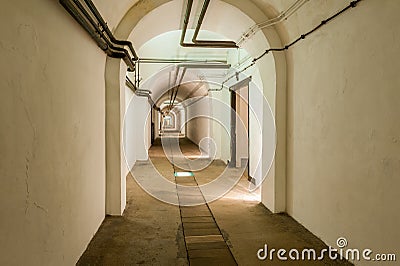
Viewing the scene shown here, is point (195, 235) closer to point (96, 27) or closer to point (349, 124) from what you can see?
point (349, 124)

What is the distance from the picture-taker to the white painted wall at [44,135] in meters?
1.53

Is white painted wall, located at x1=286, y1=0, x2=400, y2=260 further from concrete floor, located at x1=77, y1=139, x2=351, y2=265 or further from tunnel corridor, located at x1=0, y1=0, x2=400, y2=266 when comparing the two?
concrete floor, located at x1=77, y1=139, x2=351, y2=265

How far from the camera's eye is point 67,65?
241 cm

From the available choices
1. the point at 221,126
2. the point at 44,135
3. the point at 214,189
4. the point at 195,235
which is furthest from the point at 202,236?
the point at 221,126

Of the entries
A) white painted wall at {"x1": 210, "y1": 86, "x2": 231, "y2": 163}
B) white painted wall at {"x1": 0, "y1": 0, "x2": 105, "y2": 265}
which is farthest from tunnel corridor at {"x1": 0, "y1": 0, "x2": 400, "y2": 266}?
white painted wall at {"x1": 210, "y1": 86, "x2": 231, "y2": 163}

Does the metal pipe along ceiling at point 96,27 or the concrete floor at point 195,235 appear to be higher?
the metal pipe along ceiling at point 96,27

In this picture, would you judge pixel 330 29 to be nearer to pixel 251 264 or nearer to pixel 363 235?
pixel 363 235

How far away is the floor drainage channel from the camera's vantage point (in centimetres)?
289

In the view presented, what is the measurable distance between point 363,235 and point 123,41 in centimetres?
330

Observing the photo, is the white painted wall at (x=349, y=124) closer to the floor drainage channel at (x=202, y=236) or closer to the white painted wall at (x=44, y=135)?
the floor drainage channel at (x=202, y=236)

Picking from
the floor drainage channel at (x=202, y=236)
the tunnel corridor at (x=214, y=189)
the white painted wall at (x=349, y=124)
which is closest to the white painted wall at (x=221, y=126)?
the tunnel corridor at (x=214, y=189)

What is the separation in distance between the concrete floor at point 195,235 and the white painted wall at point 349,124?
0.43 m

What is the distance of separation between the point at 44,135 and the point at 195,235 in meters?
2.10

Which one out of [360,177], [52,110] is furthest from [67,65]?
[360,177]
